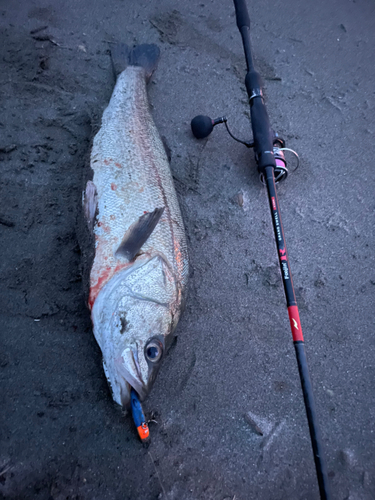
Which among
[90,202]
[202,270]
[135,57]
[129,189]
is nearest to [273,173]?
[202,270]

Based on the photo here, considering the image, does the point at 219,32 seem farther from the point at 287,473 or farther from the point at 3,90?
the point at 287,473

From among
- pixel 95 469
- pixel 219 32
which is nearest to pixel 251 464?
pixel 95 469

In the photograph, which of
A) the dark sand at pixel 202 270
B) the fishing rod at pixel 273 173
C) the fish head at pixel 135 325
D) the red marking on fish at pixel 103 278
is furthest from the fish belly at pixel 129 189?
the fishing rod at pixel 273 173

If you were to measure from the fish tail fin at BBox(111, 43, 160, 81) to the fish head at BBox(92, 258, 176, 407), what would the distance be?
2388mm

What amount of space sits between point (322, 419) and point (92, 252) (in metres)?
2.04

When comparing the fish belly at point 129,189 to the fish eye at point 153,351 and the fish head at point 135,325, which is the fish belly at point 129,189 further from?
the fish eye at point 153,351

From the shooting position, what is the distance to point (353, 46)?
4750 mm

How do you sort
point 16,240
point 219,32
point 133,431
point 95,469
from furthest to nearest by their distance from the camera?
point 219,32, point 16,240, point 133,431, point 95,469

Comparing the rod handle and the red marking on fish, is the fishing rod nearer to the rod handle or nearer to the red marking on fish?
the rod handle

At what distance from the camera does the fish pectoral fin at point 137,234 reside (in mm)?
2547

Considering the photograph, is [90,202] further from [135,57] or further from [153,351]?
[135,57]

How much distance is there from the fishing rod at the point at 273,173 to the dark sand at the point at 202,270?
1.16 ft

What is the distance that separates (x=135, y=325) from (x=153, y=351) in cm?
21

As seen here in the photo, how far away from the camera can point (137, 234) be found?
257 cm
